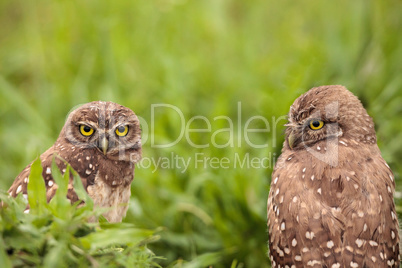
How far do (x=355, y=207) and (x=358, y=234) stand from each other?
0.16m

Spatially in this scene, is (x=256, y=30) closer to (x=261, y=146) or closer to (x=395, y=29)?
(x=395, y=29)

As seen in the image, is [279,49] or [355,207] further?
[279,49]

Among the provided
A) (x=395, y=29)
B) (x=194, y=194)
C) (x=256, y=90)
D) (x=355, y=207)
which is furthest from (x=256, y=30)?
(x=355, y=207)

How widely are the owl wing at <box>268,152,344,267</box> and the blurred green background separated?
2.29 ft

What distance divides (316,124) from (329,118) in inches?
3.6

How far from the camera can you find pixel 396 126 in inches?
223

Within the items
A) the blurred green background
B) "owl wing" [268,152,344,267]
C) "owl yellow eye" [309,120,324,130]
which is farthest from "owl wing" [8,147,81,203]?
"owl yellow eye" [309,120,324,130]

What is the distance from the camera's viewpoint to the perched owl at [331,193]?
10.3 feet

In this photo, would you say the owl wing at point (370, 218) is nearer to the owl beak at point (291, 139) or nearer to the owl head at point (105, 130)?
the owl beak at point (291, 139)

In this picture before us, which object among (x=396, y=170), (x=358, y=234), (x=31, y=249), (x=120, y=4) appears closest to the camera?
(x=31, y=249)

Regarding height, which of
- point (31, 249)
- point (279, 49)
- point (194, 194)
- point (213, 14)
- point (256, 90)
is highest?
point (213, 14)

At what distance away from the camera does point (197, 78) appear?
23.0 feet

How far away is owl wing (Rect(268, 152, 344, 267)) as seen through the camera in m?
3.13

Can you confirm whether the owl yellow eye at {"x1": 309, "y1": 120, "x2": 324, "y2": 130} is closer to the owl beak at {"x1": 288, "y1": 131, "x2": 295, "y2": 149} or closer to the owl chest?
the owl beak at {"x1": 288, "y1": 131, "x2": 295, "y2": 149}
